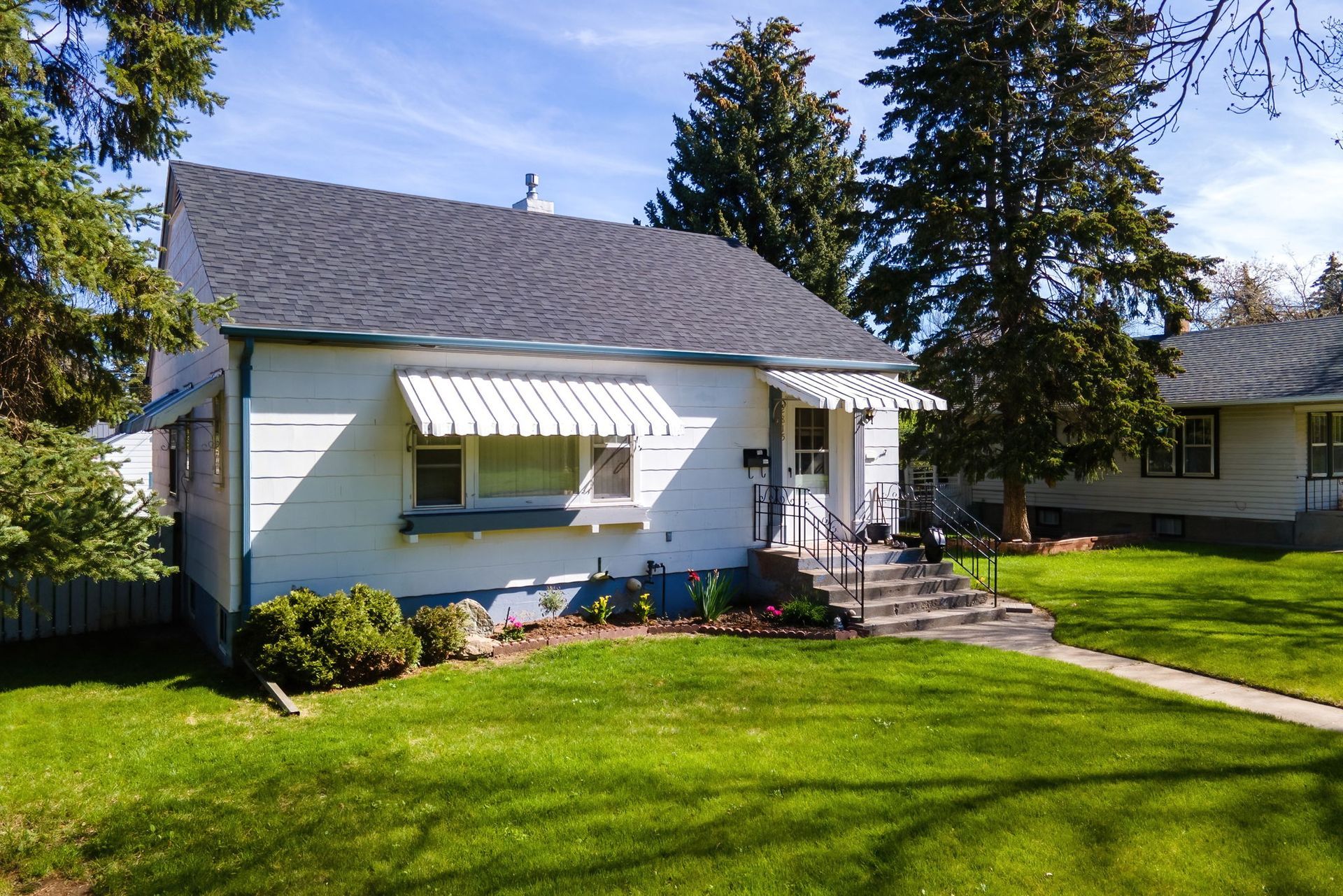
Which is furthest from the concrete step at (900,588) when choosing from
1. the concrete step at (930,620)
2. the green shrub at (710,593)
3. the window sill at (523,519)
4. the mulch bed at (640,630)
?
the window sill at (523,519)

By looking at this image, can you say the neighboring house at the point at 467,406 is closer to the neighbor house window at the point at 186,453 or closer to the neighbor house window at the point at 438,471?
the neighbor house window at the point at 438,471

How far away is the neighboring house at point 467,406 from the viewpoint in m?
9.94

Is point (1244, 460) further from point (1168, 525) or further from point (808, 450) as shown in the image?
point (808, 450)

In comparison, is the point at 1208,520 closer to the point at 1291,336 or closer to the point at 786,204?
the point at 1291,336

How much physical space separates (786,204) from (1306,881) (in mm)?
26233

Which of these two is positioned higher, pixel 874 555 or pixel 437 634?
pixel 874 555

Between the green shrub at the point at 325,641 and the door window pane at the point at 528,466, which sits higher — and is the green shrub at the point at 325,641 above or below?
below

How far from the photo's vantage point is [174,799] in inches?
246

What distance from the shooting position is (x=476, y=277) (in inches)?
497

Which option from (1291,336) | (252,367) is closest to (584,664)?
(252,367)

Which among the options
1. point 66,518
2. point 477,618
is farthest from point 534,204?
point 66,518

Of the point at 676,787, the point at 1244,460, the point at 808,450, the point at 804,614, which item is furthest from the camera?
the point at 1244,460

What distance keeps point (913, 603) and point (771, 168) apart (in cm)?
2057

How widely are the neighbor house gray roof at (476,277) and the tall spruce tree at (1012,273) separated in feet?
15.6
